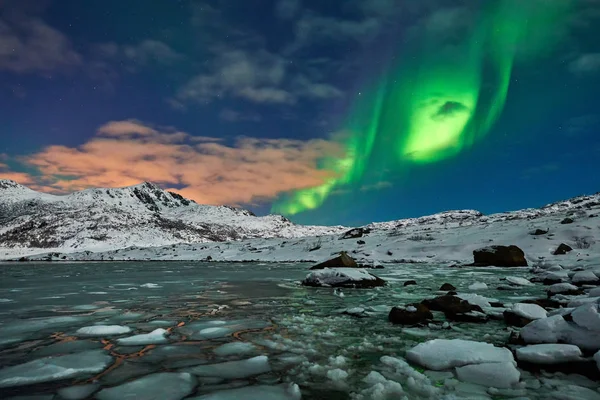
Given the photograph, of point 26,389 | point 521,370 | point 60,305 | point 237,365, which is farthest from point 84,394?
point 60,305

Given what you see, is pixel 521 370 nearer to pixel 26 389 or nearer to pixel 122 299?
pixel 26 389

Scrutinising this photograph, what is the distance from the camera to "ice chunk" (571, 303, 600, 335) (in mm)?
3902

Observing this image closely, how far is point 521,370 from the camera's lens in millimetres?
3496

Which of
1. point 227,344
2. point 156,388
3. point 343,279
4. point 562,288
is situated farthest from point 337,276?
point 156,388

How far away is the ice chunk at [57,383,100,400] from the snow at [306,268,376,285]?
9.48 meters

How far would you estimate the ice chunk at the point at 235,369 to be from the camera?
11.4ft

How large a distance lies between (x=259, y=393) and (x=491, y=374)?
2120mm

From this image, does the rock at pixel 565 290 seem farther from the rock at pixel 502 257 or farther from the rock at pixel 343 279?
the rock at pixel 502 257

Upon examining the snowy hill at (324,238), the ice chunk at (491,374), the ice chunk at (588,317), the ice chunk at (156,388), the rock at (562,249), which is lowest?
the ice chunk at (156,388)

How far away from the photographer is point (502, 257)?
22125mm

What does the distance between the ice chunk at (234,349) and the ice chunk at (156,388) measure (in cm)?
82

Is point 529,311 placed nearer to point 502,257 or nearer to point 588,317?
point 588,317

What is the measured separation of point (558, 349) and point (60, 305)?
30.9 ft

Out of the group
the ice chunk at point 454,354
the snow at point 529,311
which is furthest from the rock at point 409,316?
the ice chunk at point 454,354
